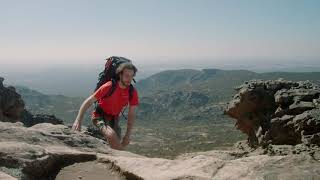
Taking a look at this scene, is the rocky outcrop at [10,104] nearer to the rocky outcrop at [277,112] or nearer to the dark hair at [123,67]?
the rocky outcrop at [277,112]

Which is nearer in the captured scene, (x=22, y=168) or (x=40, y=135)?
(x=22, y=168)

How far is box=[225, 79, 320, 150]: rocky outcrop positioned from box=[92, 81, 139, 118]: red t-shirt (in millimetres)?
12450

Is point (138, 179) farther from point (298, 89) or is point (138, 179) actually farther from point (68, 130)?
point (298, 89)

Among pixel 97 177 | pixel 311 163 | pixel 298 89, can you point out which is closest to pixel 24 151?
pixel 97 177

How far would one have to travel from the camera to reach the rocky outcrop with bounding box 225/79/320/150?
25.0 meters

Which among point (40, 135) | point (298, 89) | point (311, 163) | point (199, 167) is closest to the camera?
point (311, 163)

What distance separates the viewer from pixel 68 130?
504 inches

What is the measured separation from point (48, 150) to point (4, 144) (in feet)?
3.46

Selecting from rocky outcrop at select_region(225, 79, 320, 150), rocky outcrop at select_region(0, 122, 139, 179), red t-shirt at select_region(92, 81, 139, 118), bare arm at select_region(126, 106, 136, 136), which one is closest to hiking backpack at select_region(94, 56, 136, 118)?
red t-shirt at select_region(92, 81, 139, 118)

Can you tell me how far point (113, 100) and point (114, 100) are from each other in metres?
0.03

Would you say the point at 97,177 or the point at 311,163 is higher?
the point at 311,163

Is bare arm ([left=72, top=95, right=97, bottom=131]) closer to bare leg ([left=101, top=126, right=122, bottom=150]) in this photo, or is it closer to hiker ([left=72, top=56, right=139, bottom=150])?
hiker ([left=72, top=56, right=139, bottom=150])

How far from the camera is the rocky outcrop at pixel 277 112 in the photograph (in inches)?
984

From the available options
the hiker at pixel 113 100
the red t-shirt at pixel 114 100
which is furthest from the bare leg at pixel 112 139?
the red t-shirt at pixel 114 100
